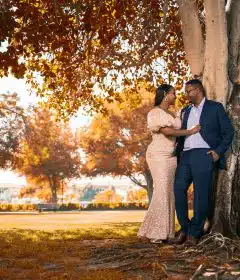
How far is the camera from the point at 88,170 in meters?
60.6

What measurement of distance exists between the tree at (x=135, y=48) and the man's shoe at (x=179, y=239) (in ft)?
1.89

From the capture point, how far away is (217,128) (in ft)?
26.7

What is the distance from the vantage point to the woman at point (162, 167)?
8.53 m

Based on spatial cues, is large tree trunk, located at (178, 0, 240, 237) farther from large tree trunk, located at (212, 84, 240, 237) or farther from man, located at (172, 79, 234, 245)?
man, located at (172, 79, 234, 245)

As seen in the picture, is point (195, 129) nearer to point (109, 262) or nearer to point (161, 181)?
point (161, 181)

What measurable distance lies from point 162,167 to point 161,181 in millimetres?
225

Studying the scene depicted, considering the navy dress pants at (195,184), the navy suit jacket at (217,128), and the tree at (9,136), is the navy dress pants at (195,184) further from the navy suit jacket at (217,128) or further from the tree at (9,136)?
the tree at (9,136)

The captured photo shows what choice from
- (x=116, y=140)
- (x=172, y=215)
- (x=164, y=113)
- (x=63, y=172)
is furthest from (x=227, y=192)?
(x=63, y=172)

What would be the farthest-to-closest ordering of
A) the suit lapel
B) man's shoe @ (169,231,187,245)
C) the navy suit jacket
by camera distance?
the suit lapel < man's shoe @ (169,231,187,245) < the navy suit jacket

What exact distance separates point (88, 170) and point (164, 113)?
172 feet

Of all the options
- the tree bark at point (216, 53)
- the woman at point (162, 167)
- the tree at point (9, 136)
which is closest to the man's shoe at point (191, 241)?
the woman at point (162, 167)

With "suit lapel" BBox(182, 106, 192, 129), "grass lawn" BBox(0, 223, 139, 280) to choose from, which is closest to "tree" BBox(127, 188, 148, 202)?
"grass lawn" BBox(0, 223, 139, 280)

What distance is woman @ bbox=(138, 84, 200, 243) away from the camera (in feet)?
28.0

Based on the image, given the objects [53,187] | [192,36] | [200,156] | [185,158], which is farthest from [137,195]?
[200,156]
